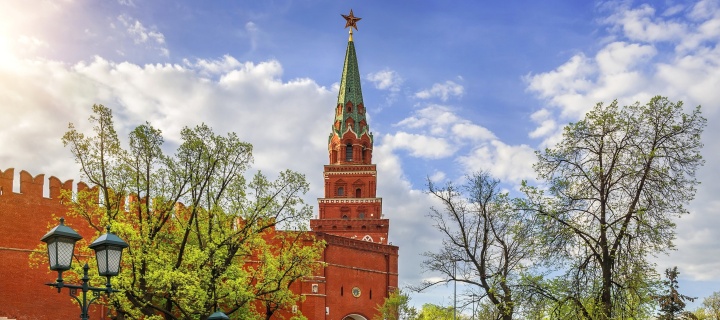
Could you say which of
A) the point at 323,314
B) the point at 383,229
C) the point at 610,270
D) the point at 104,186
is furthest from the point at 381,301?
the point at 610,270

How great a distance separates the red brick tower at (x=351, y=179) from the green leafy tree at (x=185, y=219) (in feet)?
105

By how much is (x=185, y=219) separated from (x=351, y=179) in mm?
35736

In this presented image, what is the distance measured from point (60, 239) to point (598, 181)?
11077 mm

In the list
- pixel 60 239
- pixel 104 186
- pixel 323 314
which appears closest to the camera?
pixel 60 239

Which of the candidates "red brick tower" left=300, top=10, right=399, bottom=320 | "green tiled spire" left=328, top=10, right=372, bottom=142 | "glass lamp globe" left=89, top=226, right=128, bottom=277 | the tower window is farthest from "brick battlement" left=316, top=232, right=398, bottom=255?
"glass lamp globe" left=89, top=226, right=128, bottom=277

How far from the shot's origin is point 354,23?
221ft

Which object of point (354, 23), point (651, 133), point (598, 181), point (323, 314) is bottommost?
point (323, 314)

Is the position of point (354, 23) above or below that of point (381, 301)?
above

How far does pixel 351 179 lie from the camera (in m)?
61.0

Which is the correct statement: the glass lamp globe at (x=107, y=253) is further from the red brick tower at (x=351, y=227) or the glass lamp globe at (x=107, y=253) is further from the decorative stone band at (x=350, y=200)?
the decorative stone band at (x=350, y=200)

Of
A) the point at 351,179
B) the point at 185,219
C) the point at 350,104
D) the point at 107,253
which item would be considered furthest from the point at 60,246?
the point at 350,104

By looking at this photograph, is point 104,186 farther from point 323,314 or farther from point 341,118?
point 341,118

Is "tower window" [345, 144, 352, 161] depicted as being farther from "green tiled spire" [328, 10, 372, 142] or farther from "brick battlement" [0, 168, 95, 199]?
"brick battlement" [0, 168, 95, 199]

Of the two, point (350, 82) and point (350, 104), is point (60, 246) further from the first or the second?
point (350, 82)
